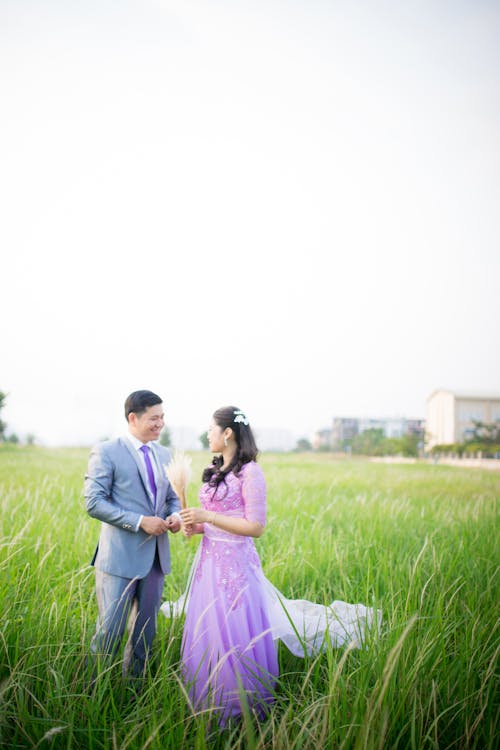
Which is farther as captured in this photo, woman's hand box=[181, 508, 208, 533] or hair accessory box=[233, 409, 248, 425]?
hair accessory box=[233, 409, 248, 425]

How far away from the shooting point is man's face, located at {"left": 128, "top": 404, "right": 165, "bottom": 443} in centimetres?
264

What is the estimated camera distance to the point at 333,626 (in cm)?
281

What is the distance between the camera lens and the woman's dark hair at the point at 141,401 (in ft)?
8.64

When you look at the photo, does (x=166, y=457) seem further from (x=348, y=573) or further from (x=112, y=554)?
(x=348, y=573)

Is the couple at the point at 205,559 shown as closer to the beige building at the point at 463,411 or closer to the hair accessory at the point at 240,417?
the hair accessory at the point at 240,417

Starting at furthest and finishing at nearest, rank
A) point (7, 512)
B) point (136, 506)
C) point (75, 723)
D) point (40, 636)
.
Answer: point (7, 512), point (136, 506), point (40, 636), point (75, 723)

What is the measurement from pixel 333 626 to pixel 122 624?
44.3 inches

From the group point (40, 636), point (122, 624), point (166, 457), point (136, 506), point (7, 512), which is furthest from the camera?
point (7, 512)

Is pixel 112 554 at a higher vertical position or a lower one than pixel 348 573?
higher

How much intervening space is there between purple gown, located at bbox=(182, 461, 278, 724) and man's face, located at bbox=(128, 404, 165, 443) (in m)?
0.40

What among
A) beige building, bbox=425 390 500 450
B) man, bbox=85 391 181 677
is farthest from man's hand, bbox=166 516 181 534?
beige building, bbox=425 390 500 450

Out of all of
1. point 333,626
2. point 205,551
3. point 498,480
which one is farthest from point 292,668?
point 498,480

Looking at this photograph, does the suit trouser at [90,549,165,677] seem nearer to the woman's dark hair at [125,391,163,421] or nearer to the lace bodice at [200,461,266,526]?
the lace bodice at [200,461,266,526]

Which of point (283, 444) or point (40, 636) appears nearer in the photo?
point (40, 636)
